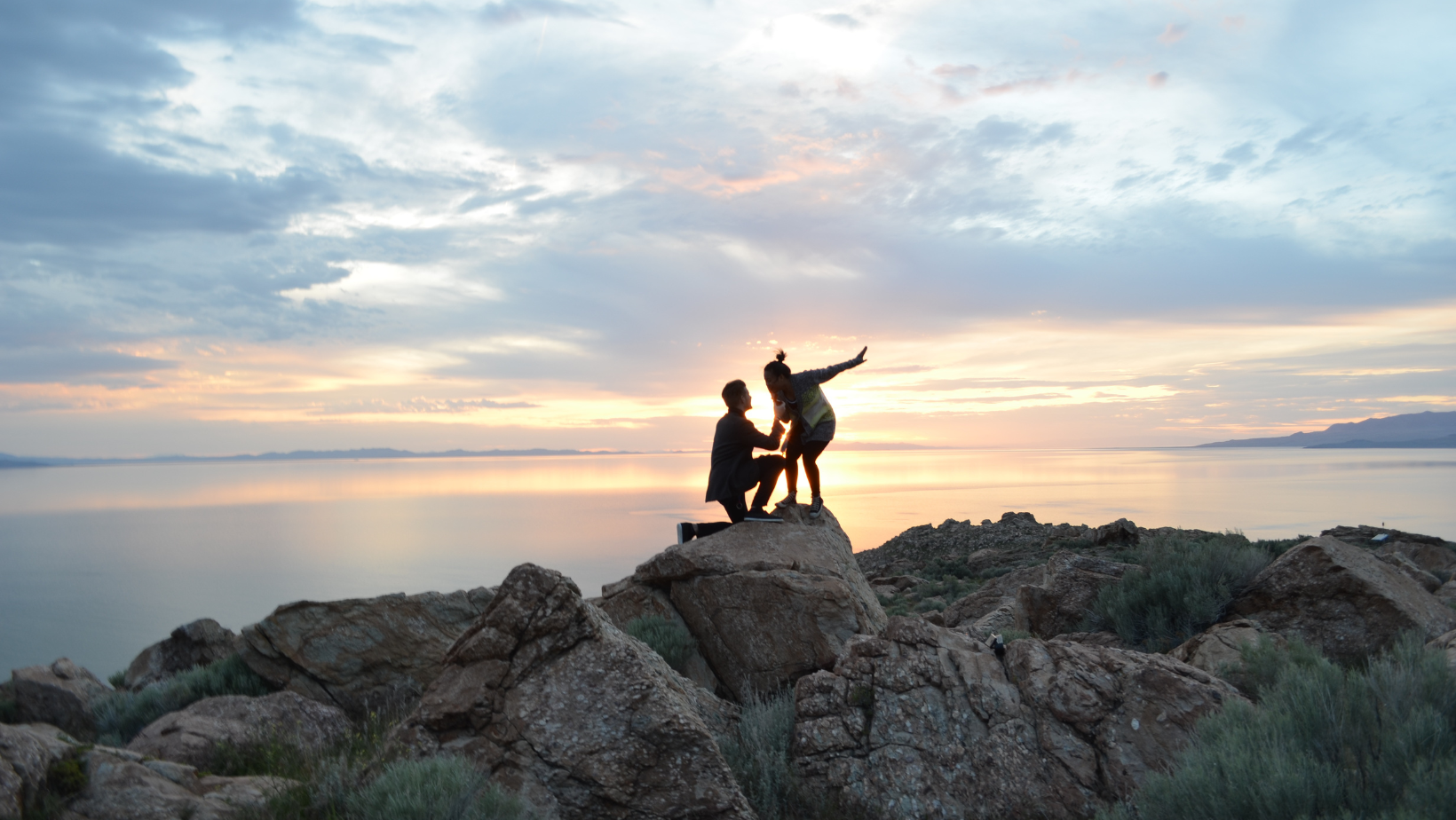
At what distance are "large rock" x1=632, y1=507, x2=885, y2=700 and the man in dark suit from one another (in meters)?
0.58

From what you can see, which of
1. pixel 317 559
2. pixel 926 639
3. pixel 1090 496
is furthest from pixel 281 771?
pixel 1090 496

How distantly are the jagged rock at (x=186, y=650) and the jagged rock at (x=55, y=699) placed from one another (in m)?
0.61

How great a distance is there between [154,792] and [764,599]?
5.10m

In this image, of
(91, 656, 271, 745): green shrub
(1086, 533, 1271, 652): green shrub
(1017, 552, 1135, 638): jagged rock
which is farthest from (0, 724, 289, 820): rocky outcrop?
(1086, 533, 1271, 652): green shrub

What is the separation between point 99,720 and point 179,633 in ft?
8.58

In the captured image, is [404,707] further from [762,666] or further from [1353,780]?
[1353,780]

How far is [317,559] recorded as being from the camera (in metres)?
58.4

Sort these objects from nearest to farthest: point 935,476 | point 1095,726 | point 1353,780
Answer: point 1353,780 < point 1095,726 < point 935,476

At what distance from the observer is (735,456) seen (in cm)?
988

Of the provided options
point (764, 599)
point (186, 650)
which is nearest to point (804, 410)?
point (764, 599)

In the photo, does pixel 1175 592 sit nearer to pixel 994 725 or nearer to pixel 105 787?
pixel 994 725

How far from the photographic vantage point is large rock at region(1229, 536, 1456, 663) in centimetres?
743

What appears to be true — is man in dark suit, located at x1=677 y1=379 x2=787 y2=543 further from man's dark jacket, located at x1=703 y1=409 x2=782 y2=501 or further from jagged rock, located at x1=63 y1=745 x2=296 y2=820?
jagged rock, located at x1=63 y1=745 x2=296 y2=820

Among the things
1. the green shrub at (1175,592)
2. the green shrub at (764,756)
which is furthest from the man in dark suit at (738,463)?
the green shrub at (1175,592)
